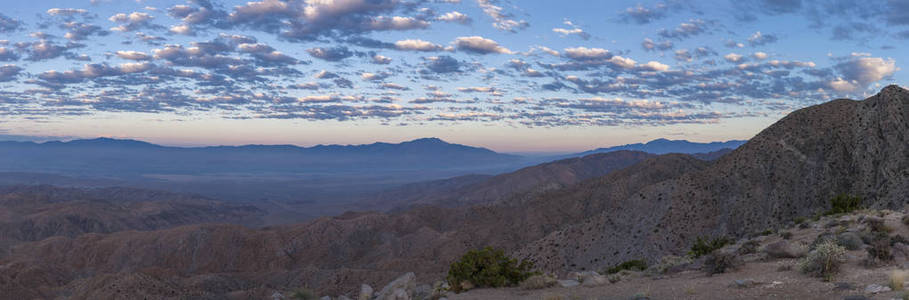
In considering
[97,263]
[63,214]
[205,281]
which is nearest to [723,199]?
[205,281]

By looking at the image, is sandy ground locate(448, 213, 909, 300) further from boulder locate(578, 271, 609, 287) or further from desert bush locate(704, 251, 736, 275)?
boulder locate(578, 271, 609, 287)

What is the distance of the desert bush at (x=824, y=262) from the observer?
13.8 meters

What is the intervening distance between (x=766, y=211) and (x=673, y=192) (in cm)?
891

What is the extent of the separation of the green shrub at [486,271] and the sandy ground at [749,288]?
1.83 ft

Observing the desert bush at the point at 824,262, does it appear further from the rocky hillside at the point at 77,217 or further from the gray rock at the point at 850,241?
the rocky hillside at the point at 77,217

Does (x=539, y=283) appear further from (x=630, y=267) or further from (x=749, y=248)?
(x=630, y=267)

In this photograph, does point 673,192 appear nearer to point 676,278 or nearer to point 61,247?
point 676,278

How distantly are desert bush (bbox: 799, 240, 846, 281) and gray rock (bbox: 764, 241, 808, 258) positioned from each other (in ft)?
9.90

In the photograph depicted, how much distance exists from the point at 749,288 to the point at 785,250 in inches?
221

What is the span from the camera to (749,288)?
45.4 ft

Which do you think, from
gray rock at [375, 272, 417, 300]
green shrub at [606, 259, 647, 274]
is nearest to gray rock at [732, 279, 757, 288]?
green shrub at [606, 259, 647, 274]

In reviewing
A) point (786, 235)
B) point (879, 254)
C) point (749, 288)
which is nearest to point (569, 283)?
point (749, 288)

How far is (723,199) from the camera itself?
50594mm

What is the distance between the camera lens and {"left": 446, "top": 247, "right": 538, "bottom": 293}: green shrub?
1995cm
